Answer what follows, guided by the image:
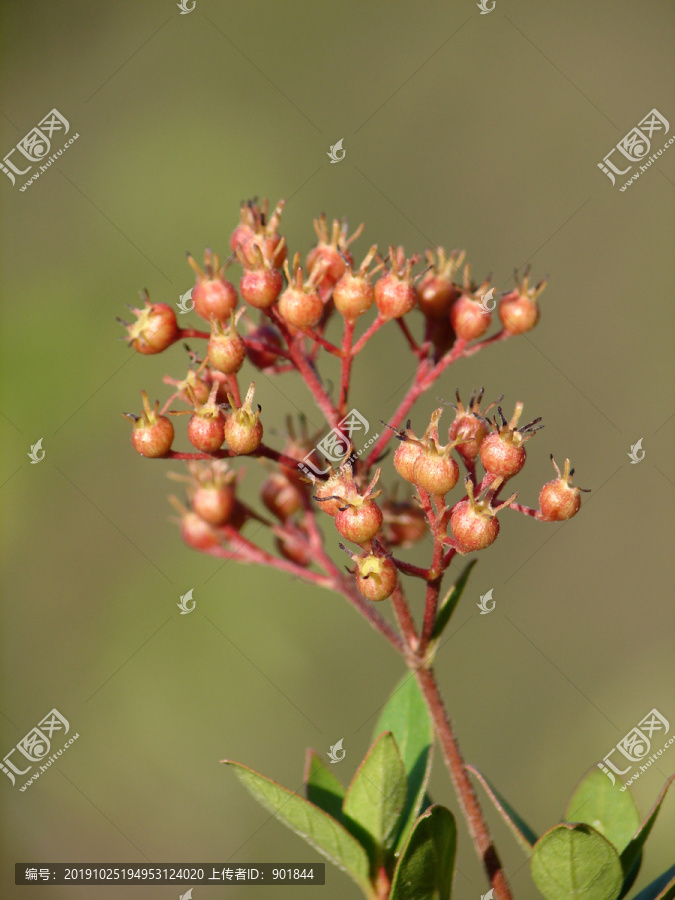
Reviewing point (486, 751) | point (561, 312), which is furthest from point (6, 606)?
point (561, 312)

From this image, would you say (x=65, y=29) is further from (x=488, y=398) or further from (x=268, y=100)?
(x=488, y=398)

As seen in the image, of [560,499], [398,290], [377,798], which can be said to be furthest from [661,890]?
[398,290]

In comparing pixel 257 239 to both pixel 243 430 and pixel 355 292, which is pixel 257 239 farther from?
pixel 243 430

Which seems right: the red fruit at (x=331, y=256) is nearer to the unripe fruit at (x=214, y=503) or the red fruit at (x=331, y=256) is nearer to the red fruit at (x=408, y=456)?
the red fruit at (x=408, y=456)

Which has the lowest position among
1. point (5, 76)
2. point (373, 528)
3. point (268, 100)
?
point (373, 528)

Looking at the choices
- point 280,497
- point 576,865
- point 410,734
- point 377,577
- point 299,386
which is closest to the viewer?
point 576,865

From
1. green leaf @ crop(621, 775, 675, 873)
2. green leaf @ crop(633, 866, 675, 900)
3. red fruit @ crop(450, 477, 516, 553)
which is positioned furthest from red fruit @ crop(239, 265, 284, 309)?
green leaf @ crop(633, 866, 675, 900)
